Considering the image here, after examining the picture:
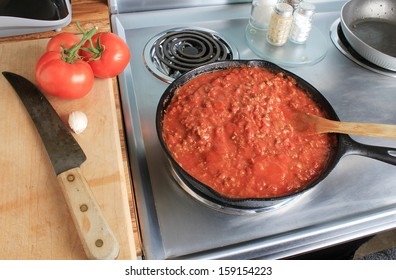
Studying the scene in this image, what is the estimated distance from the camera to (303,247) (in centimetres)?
76

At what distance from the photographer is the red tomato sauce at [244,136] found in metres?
0.74

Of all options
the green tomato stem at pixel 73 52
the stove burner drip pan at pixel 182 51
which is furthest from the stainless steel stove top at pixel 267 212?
the green tomato stem at pixel 73 52

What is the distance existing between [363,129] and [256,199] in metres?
0.31

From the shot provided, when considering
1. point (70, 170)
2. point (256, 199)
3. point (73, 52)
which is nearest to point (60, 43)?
point (73, 52)

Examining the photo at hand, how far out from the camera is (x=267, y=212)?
783 mm

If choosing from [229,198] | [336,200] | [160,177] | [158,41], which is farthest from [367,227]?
[158,41]

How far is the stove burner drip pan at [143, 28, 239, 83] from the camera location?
1.05 meters

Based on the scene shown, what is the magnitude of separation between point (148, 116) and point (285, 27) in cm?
51

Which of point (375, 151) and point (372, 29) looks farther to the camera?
point (372, 29)

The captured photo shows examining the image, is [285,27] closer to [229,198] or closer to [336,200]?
[336,200]

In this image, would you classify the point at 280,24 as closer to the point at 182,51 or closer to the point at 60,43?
the point at 182,51

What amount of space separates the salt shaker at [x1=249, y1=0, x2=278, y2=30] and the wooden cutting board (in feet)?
1.84

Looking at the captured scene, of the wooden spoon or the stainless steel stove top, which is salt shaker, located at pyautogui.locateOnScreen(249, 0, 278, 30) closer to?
the stainless steel stove top

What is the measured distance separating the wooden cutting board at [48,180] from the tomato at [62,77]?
0.03 metres
